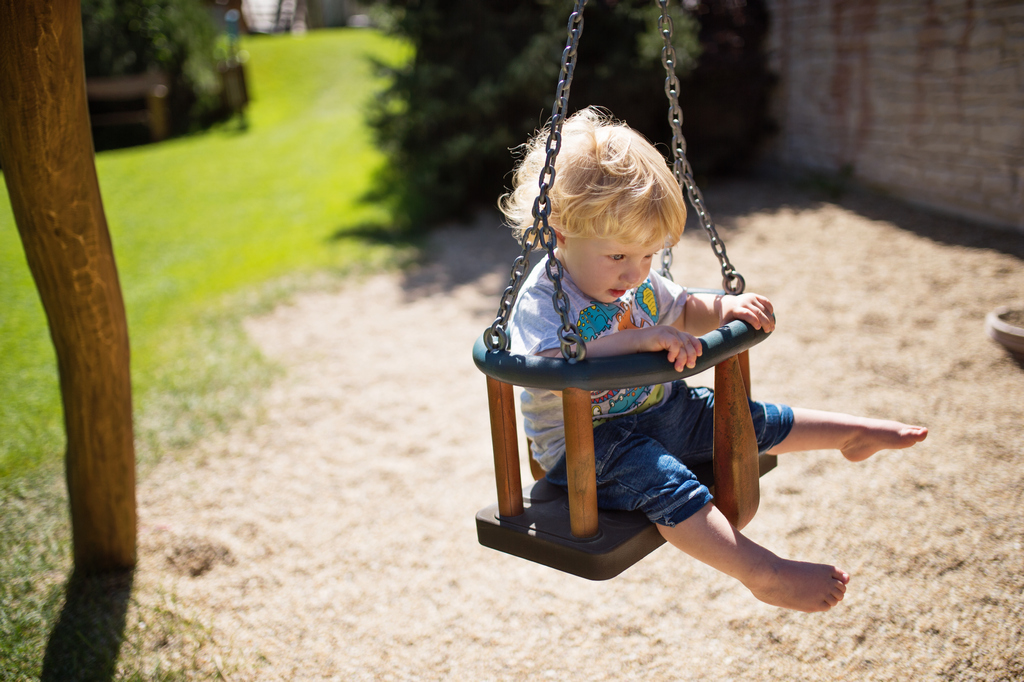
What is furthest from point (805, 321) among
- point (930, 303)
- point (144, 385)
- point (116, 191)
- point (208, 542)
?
point (116, 191)

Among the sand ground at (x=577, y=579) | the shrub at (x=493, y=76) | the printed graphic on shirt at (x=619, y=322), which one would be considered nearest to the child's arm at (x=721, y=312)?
the printed graphic on shirt at (x=619, y=322)

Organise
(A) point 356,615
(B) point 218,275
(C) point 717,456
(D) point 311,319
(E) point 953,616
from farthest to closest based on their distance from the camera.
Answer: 1. (B) point 218,275
2. (D) point 311,319
3. (A) point 356,615
4. (E) point 953,616
5. (C) point 717,456

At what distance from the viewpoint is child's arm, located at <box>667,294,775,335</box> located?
199 cm

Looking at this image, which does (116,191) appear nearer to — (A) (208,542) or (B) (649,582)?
(A) (208,542)

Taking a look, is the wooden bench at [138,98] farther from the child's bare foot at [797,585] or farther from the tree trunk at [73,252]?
the child's bare foot at [797,585]

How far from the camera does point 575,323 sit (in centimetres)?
195

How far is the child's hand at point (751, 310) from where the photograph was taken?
Answer: 195 centimetres

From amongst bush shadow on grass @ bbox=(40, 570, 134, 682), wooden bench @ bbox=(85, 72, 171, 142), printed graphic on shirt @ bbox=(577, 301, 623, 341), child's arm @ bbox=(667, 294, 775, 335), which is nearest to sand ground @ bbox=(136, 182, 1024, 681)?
bush shadow on grass @ bbox=(40, 570, 134, 682)

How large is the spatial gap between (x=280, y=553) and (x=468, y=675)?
117cm

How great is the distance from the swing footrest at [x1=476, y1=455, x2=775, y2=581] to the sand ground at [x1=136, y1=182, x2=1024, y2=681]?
817 mm

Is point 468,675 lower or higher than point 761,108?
lower

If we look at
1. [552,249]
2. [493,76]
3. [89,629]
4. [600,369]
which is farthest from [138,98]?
[600,369]

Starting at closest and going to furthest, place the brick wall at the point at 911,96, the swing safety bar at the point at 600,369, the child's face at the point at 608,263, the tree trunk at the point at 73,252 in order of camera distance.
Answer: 1. the swing safety bar at the point at 600,369
2. the child's face at the point at 608,263
3. the tree trunk at the point at 73,252
4. the brick wall at the point at 911,96

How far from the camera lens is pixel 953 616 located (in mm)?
2592
